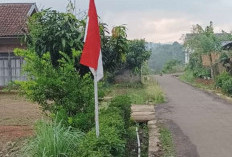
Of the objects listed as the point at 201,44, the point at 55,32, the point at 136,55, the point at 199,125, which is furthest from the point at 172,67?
the point at 55,32

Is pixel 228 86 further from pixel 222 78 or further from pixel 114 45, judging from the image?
pixel 114 45

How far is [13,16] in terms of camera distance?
19.8m

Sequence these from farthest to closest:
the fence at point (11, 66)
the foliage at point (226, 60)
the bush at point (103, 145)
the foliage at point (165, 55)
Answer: the foliage at point (165, 55) → the foliage at point (226, 60) → the fence at point (11, 66) → the bush at point (103, 145)

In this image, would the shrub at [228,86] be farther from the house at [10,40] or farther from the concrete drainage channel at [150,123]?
the house at [10,40]

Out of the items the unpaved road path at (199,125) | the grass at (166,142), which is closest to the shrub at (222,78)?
the unpaved road path at (199,125)

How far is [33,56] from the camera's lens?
6512 mm

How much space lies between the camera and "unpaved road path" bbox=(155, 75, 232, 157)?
7104 mm

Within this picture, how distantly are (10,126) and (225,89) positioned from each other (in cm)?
1212

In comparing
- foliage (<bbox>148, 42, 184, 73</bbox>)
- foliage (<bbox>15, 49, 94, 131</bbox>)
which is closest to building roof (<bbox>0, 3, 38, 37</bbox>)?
foliage (<bbox>15, 49, 94, 131</bbox>)

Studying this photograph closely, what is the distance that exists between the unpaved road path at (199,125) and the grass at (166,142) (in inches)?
5.4

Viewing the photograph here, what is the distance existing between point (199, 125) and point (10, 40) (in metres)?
12.7

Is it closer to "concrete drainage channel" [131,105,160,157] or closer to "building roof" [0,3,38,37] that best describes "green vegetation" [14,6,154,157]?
"concrete drainage channel" [131,105,160,157]

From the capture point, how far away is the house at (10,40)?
18.5 meters

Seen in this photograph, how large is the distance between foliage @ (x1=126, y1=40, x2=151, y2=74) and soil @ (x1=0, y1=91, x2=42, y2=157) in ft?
33.0
